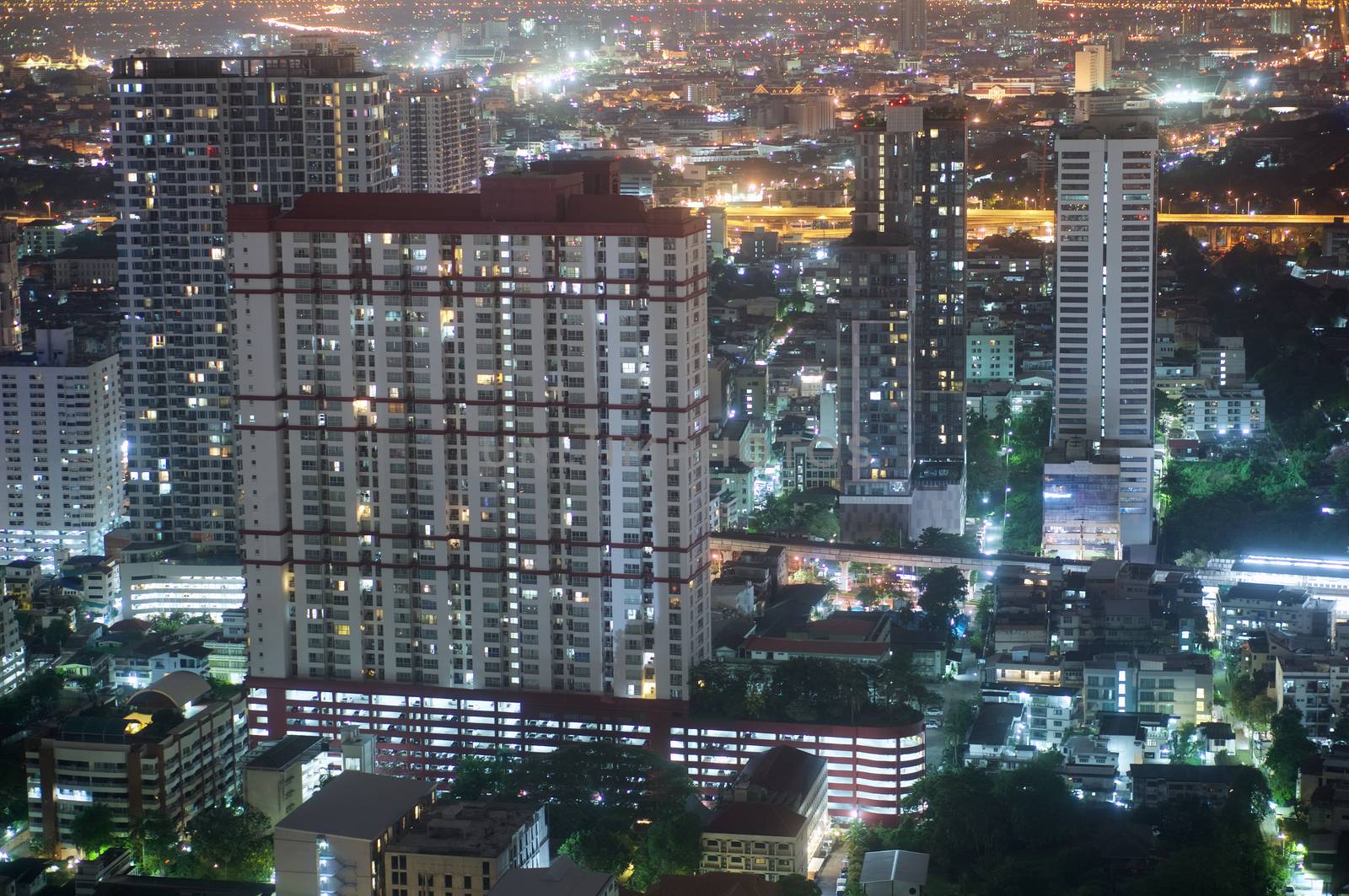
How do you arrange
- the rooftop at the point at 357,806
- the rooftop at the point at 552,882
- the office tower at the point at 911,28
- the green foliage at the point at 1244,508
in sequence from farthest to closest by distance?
the office tower at the point at 911,28
the green foliage at the point at 1244,508
the rooftop at the point at 357,806
the rooftop at the point at 552,882

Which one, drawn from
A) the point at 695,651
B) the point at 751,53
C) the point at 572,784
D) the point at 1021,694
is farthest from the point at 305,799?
the point at 751,53

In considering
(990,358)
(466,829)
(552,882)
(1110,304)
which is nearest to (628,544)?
(466,829)

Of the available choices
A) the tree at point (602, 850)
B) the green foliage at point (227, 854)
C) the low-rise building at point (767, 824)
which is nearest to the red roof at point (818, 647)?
the low-rise building at point (767, 824)

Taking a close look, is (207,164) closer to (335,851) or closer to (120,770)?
(120,770)

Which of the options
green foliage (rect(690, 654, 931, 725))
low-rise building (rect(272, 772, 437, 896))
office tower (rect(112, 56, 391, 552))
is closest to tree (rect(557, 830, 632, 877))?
low-rise building (rect(272, 772, 437, 896))

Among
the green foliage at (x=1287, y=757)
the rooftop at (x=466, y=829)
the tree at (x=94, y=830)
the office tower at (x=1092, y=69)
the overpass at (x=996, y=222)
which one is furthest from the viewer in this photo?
the office tower at (x=1092, y=69)

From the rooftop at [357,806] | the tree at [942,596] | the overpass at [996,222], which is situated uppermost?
the overpass at [996,222]

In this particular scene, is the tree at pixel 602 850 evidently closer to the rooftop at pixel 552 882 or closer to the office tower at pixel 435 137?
the rooftop at pixel 552 882
